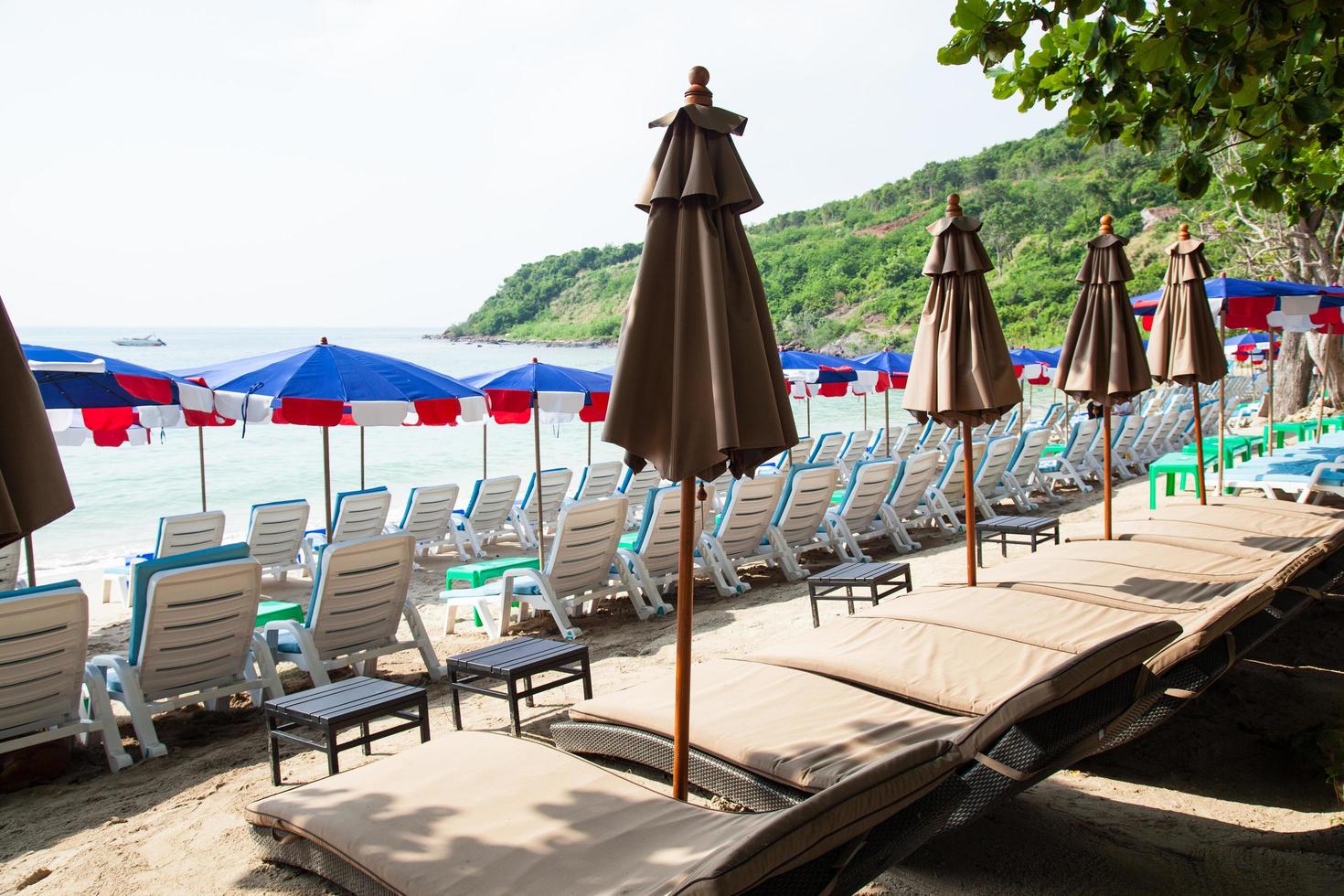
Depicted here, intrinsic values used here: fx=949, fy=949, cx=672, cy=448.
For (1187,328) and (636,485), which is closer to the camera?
(1187,328)

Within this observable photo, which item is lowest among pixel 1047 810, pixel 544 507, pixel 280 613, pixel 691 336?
pixel 1047 810

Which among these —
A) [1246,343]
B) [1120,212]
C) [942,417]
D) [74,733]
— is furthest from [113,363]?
[1120,212]

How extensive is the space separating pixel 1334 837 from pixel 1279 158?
3.49 meters

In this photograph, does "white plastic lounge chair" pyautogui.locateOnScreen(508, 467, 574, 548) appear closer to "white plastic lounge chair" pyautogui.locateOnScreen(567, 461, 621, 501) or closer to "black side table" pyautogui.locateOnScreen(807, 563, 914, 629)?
"white plastic lounge chair" pyautogui.locateOnScreen(567, 461, 621, 501)

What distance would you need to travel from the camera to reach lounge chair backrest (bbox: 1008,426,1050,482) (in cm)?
1148

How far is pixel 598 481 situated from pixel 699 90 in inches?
357

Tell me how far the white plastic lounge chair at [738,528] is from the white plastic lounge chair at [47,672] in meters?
4.42

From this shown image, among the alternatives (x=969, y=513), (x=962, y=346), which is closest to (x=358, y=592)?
(x=969, y=513)

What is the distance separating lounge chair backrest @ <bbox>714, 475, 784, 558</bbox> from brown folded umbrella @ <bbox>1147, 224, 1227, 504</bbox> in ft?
10.0

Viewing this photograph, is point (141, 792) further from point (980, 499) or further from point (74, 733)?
point (980, 499)

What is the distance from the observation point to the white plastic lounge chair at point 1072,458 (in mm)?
13016

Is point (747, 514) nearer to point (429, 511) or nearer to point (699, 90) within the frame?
point (429, 511)

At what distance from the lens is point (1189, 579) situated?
471cm

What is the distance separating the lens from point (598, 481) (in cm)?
1151
